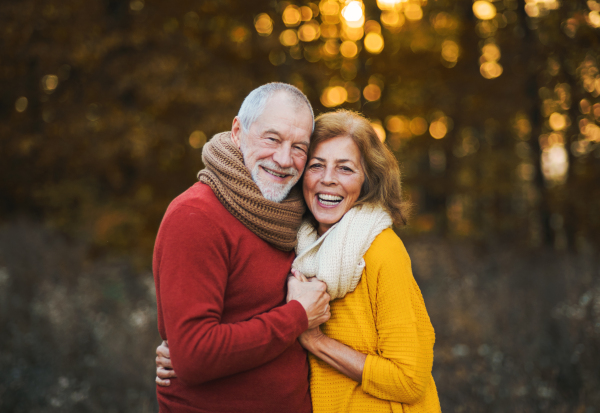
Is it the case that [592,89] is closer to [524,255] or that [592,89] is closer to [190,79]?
[524,255]

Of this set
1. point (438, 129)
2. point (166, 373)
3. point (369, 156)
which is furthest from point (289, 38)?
point (166, 373)

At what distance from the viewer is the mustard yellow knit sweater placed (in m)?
1.94

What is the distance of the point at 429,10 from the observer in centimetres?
858

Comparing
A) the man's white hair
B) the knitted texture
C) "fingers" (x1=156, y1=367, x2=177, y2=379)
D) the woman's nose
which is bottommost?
"fingers" (x1=156, y1=367, x2=177, y2=379)

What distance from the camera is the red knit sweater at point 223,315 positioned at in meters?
1.60

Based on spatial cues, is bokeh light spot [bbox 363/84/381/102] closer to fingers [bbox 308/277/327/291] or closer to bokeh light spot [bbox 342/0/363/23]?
bokeh light spot [bbox 342/0/363/23]

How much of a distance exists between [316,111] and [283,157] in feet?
17.3

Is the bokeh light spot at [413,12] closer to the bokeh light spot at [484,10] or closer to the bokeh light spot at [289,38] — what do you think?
the bokeh light spot at [484,10]

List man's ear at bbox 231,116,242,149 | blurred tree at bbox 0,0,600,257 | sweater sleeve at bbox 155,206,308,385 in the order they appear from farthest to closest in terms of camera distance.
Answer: blurred tree at bbox 0,0,600,257
man's ear at bbox 231,116,242,149
sweater sleeve at bbox 155,206,308,385

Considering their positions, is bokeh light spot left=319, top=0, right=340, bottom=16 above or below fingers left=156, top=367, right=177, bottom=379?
above

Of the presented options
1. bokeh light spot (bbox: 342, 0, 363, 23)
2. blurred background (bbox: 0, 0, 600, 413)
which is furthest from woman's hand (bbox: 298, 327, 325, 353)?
bokeh light spot (bbox: 342, 0, 363, 23)

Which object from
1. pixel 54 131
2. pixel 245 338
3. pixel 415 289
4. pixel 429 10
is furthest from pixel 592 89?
pixel 54 131

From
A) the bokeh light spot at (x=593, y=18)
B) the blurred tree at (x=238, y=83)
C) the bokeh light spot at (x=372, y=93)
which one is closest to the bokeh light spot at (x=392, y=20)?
the blurred tree at (x=238, y=83)

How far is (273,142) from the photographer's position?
2104mm
